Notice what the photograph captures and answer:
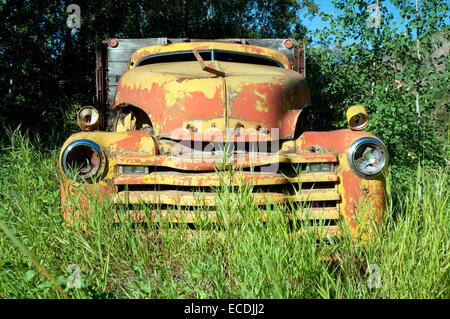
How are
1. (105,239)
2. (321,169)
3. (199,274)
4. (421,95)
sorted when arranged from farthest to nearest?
(421,95), (321,169), (105,239), (199,274)

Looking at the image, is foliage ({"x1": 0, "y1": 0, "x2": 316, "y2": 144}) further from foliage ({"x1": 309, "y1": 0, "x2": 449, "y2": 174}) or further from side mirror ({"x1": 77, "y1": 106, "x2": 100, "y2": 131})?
foliage ({"x1": 309, "y1": 0, "x2": 449, "y2": 174})

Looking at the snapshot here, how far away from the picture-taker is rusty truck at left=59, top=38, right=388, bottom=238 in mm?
2494

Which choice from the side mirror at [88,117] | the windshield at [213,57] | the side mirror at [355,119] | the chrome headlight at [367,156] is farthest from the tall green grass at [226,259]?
the windshield at [213,57]

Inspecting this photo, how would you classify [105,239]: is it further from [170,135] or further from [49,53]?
[49,53]

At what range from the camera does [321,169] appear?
2689mm

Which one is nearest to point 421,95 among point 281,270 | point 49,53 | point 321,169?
point 321,169

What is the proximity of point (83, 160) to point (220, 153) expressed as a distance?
38.1 inches

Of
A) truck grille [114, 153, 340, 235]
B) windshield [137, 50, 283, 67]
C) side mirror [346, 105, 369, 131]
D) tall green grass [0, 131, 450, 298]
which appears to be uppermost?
windshield [137, 50, 283, 67]

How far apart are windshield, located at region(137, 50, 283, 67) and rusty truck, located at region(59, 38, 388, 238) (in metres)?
0.66

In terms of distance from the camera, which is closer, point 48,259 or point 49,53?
point 48,259

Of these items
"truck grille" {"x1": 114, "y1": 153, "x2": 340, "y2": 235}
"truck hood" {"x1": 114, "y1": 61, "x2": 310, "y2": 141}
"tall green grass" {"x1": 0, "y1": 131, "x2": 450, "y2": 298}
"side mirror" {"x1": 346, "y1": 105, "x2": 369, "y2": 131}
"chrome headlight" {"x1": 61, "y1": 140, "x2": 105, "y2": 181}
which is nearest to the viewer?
"tall green grass" {"x1": 0, "y1": 131, "x2": 450, "y2": 298}

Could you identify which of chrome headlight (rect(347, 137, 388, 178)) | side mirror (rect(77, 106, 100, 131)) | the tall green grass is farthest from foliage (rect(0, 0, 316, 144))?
chrome headlight (rect(347, 137, 388, 178))

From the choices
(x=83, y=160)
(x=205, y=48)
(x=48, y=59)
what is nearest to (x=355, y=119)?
(x=205, y=48)

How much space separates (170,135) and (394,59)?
3516 millimetres
